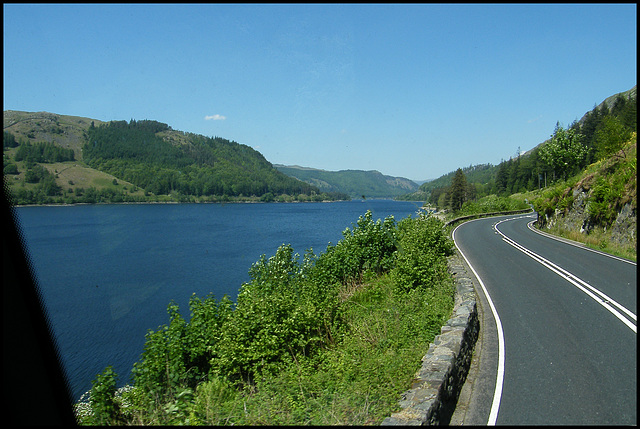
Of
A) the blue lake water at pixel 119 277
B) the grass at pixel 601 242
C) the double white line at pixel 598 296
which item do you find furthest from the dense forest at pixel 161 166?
the double white line at pixel 598 296

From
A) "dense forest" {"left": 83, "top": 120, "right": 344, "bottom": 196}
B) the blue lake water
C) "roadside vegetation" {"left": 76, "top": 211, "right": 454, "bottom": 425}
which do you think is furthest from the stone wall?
"dense forest" {"left": 83, "top": 120, "right": 344, "bottom": 196}

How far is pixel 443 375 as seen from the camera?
597cm

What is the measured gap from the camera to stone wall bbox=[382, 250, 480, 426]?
199 inches

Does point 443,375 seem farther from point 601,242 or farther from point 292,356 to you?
point 601,242

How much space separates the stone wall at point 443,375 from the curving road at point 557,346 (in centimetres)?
34

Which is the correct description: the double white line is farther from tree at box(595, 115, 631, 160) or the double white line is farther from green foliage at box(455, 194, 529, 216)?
green foliage at box(455, 194, 529, 216)

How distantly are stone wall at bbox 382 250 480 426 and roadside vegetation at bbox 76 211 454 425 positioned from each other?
270 mm

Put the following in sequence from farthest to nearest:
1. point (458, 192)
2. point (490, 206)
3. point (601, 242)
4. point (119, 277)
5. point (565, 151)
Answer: point (458, 192) < point (565, 151) < point (490, 206) < point (119, 277) < point (601, 242)

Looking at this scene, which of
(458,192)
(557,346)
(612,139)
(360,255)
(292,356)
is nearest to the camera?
(557,346)

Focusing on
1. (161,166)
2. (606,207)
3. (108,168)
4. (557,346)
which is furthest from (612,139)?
(161,166)

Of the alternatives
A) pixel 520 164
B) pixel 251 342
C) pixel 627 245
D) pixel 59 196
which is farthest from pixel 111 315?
pixel 520 164

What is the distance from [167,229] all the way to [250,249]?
25.5 metres

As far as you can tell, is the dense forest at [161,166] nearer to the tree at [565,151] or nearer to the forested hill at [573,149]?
the forested hill at [573,149]

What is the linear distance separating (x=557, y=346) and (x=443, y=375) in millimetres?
3496
